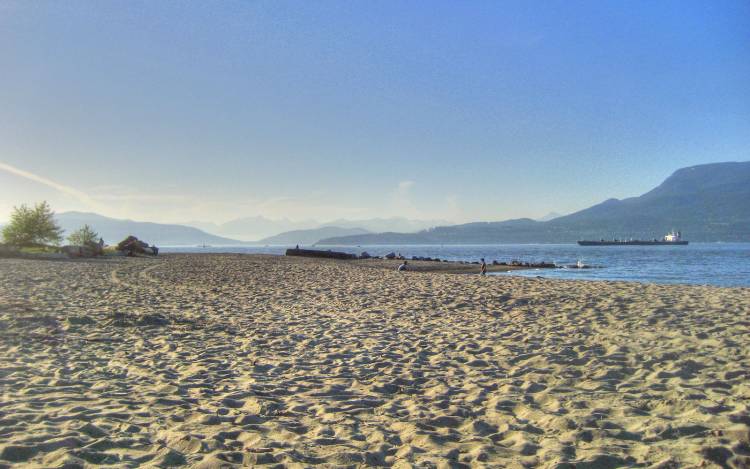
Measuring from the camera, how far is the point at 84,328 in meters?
10.2

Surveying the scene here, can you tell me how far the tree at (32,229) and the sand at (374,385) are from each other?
135ft

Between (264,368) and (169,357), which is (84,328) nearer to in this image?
(169,357)

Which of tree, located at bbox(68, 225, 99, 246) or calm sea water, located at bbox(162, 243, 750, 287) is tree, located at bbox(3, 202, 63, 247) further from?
calm sea water, located at bbox(162, 243, 750, 287)

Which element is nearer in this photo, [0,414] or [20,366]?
[0,414]

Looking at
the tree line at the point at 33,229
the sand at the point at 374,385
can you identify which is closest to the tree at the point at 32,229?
the tree line at the point at 33,229

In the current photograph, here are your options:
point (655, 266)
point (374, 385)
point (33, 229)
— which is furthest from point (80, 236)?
point (655, 266)

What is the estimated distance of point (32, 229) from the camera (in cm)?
4669

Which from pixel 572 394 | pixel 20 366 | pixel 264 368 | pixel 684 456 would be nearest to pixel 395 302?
pixel 264 368

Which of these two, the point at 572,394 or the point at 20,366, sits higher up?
the point at 20,366

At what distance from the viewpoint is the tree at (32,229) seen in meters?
45.8

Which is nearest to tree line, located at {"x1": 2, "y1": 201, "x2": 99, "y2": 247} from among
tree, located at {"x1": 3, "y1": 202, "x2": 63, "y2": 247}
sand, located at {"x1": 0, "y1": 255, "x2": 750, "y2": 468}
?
tree, located at {"x1": 3, "y1": 202, "x2": 63, "y2": 247}

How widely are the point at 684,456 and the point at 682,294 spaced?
48.1 feet

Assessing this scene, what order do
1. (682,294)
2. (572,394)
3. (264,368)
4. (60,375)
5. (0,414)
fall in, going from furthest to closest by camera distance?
(682,294) < (264,368) < (60,375) < (572,394) < (0,414)

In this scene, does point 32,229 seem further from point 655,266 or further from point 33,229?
point 655,266
